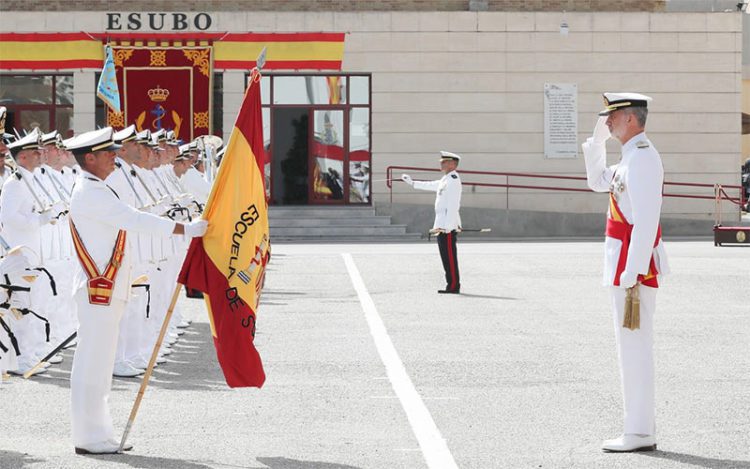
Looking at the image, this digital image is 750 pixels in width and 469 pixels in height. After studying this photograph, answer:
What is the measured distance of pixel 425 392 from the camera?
10477 mm

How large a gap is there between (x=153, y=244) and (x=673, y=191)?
2749cm

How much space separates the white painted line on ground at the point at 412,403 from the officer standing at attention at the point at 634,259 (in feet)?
3.20

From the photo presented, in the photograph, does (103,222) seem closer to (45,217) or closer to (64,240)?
(45,217)

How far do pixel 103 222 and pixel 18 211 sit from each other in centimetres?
359

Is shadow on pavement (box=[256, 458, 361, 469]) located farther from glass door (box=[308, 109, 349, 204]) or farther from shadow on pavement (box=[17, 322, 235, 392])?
glass door (box=[308, 109, 349, 204])

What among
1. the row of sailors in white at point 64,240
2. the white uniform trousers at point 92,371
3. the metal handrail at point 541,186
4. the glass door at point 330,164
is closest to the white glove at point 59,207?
the row of sailors in white at point 64,240

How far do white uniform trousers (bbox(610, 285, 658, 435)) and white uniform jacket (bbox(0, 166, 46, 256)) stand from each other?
556 cm

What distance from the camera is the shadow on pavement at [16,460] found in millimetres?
7879

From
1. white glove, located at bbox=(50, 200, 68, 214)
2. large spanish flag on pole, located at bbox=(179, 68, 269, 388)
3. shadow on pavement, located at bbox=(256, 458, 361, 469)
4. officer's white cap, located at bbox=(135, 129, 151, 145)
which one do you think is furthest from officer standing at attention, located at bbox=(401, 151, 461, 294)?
shadow on pavement, located at bbox=(256, 458, 361, 469)

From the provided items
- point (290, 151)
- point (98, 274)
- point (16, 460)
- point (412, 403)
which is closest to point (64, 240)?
point (412, 403)

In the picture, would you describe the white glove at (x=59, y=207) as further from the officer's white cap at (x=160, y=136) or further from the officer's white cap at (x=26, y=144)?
the officer's white cap at (x=160, y=136)

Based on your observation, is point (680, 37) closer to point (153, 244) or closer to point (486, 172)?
point (486, 172)

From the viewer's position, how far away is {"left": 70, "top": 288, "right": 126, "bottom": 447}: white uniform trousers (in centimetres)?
825

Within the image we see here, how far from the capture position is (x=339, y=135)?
38.5 meters
